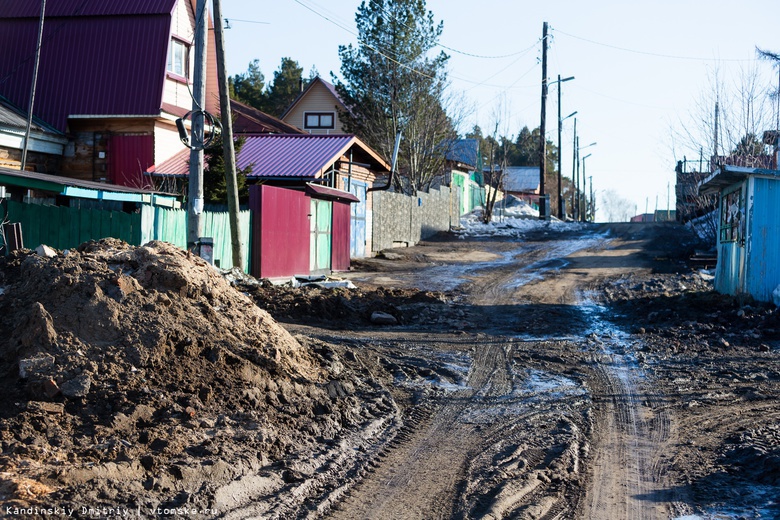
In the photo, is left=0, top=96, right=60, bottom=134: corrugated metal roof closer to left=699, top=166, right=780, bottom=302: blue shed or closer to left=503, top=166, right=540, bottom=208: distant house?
left=699, top=166, right=780, bottom=302: blue shed

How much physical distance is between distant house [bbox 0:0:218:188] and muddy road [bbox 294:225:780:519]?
1147cm

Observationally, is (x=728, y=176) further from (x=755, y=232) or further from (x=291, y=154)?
(x=291, y=154)

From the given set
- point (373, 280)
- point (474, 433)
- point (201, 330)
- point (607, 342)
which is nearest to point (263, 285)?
point (373, 280)

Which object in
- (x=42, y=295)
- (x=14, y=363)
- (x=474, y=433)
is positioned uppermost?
(x=42, y=295)

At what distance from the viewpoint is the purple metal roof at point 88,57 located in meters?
22.5

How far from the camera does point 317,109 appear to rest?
43.5 metres

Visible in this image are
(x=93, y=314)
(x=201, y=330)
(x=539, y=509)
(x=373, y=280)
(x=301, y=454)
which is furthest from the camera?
(x=373, y=280)

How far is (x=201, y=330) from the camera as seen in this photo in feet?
25.5

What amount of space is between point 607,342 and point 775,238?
14.5ft

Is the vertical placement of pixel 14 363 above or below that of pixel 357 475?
above

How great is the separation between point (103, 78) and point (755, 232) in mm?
18251

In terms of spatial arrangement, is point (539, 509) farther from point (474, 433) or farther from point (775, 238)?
point (775, 238)

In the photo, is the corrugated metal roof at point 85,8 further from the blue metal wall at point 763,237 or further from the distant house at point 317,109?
the distant house at point 317,109

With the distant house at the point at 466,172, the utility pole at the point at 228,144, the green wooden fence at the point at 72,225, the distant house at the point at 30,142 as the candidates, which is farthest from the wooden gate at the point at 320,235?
the distant house at the point at 466,172
